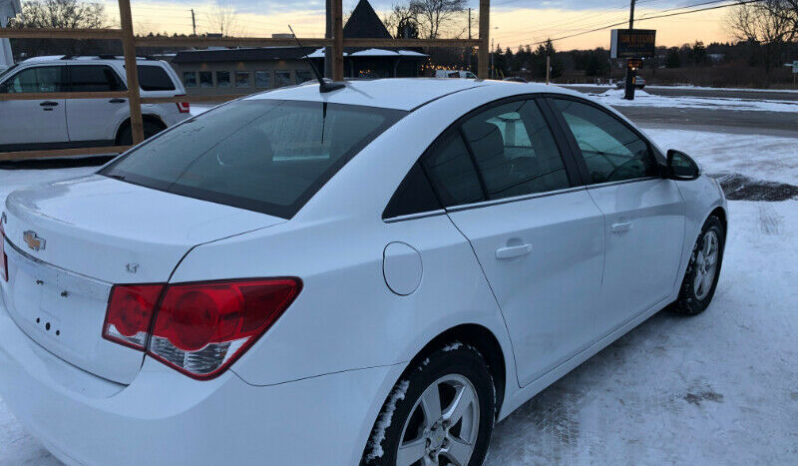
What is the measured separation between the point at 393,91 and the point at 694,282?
2.61 m

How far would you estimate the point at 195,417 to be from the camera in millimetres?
1669

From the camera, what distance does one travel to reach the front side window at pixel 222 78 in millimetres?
44741

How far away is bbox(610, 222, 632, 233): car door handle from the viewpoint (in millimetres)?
3162

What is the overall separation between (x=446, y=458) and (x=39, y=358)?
1450 millimetres

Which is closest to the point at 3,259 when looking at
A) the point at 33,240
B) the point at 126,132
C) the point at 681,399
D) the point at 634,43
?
the point at 33,240

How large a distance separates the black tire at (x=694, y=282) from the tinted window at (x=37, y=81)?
414 inches

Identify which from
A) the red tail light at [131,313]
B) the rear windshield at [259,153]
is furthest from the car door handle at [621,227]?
the red tail light at [131,313]

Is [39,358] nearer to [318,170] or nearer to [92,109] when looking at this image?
[318,170]

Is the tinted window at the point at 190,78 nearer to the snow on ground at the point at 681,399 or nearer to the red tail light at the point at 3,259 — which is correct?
the snow on ground at the point at 681,399

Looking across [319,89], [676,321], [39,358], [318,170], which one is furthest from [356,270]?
[676,321]

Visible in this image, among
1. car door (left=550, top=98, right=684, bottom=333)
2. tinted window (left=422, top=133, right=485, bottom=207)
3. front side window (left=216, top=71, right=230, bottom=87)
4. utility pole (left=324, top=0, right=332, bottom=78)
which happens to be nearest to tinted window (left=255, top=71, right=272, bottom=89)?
front side window (left=216, top=71, right=230, bottom=87)

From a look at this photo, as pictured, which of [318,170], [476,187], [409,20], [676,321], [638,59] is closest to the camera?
[318,170]

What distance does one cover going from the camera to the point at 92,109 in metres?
10.7

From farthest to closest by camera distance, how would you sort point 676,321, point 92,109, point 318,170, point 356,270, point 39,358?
point 92,109 < point 676,321 < point 318,170 < point 39,358 < point 356,270
